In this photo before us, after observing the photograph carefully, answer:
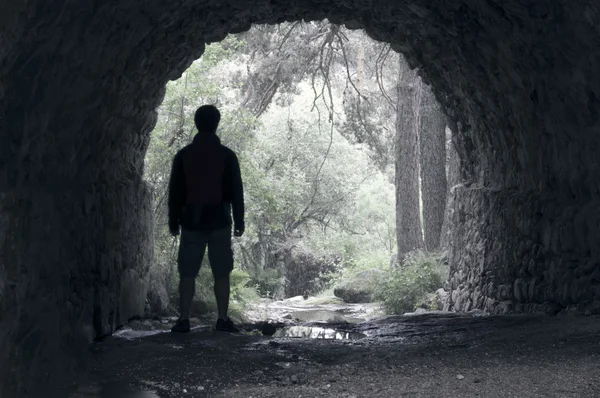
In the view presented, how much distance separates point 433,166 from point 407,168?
101 centimetres

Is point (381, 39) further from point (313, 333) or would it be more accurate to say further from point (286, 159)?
point (286, 159)

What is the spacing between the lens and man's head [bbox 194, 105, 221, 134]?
22.8 ft

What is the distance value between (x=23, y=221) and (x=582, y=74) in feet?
12.8

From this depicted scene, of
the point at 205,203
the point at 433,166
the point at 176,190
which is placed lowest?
the point at 205,203

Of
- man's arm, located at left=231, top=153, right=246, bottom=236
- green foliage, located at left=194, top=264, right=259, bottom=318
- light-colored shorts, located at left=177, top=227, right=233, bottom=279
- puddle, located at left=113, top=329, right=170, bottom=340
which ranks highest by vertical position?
man's arm, located at left=231, top=153, right=246, bottom=236

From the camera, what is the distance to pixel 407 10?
8062 mm

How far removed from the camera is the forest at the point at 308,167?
44.7ft

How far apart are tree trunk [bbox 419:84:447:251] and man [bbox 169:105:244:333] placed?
9342 millimetres

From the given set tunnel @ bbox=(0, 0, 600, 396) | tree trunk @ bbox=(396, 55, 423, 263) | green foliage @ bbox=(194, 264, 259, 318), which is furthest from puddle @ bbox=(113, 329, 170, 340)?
tree trunk @ bbox=(396, 55, 423, 263)

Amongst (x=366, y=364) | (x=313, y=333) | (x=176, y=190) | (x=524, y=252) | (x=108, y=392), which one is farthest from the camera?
(x=313, y=333)

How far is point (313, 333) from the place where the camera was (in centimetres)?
852

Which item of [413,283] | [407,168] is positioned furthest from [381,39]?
[407,168]

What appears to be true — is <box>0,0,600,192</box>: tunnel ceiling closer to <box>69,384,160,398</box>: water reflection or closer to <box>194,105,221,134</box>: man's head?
<box>194,105,221,134</box>: man's head

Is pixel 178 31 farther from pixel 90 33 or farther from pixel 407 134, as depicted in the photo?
pixel 407 134
